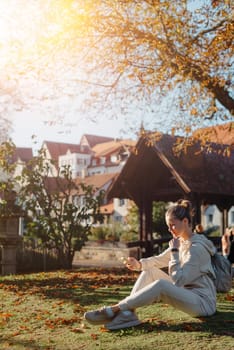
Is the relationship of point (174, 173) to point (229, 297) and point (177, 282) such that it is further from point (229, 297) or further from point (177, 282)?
point (177, 282)

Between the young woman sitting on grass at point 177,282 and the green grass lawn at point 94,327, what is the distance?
0.17 metres

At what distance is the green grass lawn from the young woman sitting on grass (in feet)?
0.56

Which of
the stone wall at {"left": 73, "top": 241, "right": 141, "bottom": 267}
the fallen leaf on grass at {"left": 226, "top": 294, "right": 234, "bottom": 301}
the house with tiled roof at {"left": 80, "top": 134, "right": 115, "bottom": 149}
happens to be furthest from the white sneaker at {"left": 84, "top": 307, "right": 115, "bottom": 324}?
the house with tiled roof at {"left": 80, "top": 134, "right": 115, "bottom": 149}

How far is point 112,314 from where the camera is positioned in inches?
210

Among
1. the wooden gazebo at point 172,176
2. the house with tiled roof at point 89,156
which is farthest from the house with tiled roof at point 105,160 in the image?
the wooden gazebo at point 172,176

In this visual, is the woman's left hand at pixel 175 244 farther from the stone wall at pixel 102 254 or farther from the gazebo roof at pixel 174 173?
the stone wall at pixel 102 254

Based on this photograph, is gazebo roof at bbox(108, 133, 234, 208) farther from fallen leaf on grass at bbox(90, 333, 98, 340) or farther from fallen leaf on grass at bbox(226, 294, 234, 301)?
fallen leaf on grass at bbox(90, 333, 98, 340)

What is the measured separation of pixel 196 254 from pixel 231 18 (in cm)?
689

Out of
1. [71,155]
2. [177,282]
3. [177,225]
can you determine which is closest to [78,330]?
[177,282]

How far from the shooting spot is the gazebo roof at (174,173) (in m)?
18.0

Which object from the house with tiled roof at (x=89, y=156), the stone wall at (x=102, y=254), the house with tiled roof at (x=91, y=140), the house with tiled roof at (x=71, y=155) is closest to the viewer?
the stone wall at (x=102, y=254)

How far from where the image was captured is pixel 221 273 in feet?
19.7

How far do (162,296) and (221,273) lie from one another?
3.19 ft

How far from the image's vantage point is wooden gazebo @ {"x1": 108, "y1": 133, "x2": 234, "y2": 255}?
1811 centimetres
